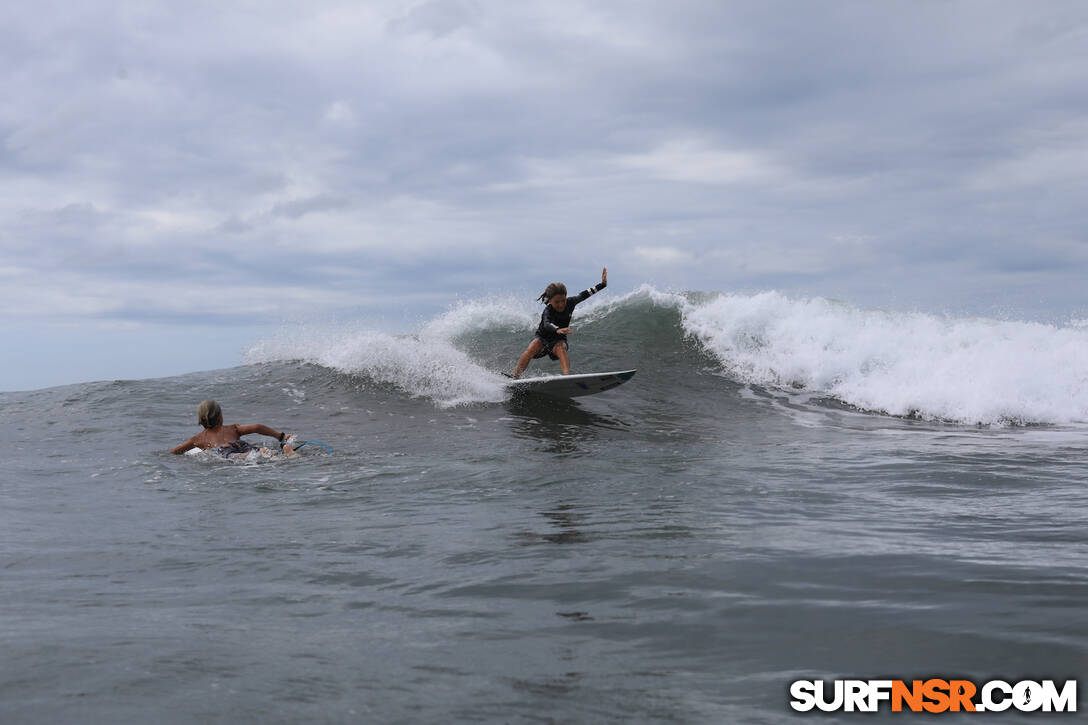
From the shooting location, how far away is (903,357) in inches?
708

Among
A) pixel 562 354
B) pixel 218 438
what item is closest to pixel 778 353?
pixel 562 354

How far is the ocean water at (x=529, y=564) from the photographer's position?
131 inches

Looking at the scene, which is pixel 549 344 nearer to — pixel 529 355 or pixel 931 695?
pixel 529 355

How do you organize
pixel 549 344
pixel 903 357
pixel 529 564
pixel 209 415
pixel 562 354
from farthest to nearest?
pixel 903 357
pixel 549 344
pixel 562 354
pixel 209 415
pixel 529 564

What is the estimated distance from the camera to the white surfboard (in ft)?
47.3

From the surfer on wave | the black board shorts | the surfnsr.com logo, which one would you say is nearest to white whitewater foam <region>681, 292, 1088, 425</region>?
the black board shorts

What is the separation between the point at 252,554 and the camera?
18.7 ft

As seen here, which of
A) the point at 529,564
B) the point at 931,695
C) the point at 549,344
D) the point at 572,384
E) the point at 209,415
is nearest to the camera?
the point at 931,695

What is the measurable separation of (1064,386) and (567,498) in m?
13.2

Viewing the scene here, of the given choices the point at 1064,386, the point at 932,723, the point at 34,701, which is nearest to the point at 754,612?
the point at 932,723

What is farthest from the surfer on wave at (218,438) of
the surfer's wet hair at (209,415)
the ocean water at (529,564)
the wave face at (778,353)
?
the wave face at (778,353)

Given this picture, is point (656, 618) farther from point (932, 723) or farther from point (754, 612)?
point (932, 723)

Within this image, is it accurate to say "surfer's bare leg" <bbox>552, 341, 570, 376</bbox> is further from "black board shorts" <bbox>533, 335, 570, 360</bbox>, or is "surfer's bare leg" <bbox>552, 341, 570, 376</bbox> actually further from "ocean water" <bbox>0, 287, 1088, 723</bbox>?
"ocean water" <bbox>0, 287, 1088, 723</bbox>

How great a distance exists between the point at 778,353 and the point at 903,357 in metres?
2.79
